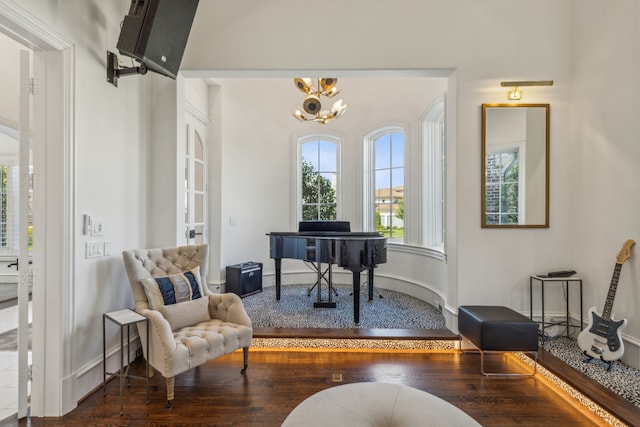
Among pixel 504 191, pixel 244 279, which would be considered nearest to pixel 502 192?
pixel 504 191

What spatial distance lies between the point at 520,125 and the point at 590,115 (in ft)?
1.77

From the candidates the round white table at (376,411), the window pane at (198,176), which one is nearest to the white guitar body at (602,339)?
the round white table at (376,411)

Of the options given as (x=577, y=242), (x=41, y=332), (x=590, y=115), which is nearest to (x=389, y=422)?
(x=41, y=332)

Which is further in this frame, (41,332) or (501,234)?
(501,234)

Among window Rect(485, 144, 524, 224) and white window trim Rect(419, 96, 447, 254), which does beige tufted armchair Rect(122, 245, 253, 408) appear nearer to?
window Rect(485, 144, 524, 224)

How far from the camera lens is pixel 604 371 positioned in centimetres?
242

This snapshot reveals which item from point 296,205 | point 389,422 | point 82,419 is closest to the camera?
point 389,422

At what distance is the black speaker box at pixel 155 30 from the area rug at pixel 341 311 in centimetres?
255

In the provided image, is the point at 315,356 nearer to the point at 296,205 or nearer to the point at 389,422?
the point at 389,422

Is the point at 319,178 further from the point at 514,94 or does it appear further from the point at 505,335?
the point at 505,335

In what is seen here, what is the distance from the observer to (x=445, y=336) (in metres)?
3.09

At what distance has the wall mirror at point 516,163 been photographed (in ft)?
10.3

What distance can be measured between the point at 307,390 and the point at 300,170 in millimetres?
3578

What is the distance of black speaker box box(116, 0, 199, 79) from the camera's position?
2.15 m
